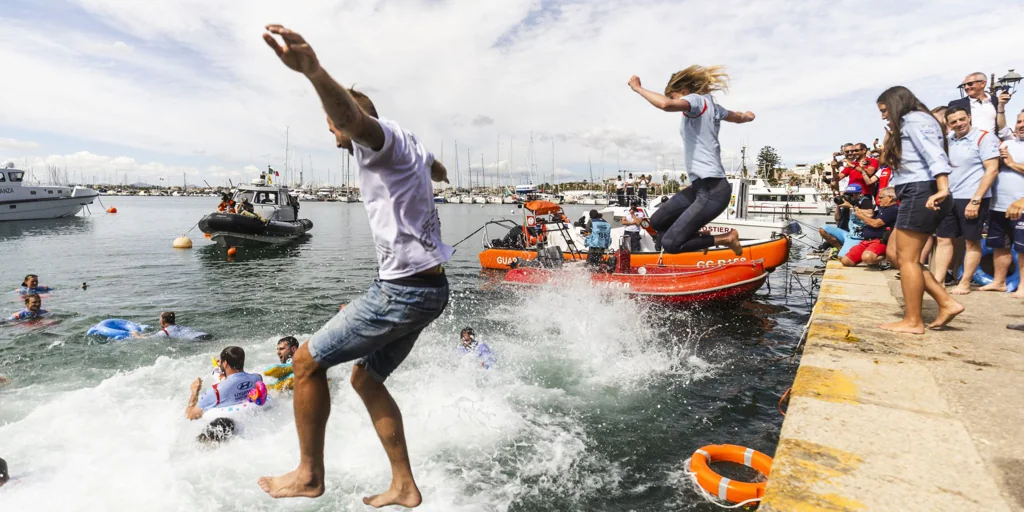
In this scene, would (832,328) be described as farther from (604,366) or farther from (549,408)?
(604,366)

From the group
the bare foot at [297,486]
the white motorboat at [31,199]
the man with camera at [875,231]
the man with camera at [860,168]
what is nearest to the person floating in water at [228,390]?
the bare foot at [297,486]

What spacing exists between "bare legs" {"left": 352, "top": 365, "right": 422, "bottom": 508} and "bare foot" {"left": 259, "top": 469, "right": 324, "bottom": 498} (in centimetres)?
27

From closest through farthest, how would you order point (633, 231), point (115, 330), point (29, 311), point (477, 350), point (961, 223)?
point (961, 223)
point (477, 350)
point (115, 330)
point (29, 311)
point (633, 231)

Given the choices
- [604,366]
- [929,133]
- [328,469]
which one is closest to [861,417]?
[929,133]

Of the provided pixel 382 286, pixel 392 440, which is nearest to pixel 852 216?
pixel 392 440

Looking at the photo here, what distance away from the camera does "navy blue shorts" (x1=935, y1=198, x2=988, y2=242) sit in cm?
616

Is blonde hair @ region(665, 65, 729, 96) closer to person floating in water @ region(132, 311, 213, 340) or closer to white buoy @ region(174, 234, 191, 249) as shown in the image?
person floating in water @ region(132, 311, 213, 340)

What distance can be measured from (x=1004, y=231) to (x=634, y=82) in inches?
218

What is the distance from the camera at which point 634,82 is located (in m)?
4.72

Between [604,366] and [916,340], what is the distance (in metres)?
5.27

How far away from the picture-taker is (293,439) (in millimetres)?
6141

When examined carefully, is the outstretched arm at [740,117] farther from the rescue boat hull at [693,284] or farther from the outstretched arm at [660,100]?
the rescue boat hull at [693,284]

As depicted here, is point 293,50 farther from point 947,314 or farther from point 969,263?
point 969,263

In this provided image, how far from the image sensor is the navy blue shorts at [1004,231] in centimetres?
629
